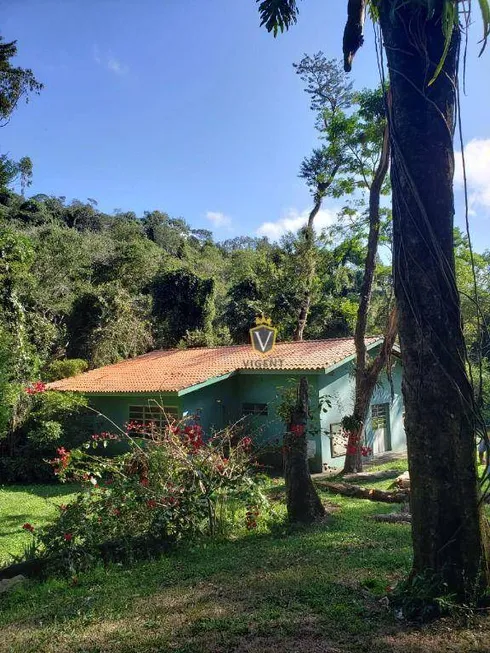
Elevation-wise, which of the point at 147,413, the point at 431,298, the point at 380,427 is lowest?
the point at 380,427

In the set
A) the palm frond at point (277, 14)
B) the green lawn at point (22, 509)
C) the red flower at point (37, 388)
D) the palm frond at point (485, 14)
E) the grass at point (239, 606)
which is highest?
the palm frond at point (277, 14)

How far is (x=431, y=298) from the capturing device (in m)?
3.29

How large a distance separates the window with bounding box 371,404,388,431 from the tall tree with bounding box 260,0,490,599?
612 inches

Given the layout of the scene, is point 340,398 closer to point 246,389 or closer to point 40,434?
point 246,389

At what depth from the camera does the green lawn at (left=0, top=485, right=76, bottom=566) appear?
809 centimetres

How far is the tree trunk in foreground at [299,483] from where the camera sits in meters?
7.27

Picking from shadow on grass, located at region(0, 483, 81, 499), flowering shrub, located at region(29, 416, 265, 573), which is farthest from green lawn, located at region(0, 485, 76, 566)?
flowering shrub, located at region(29, 416, 265, 573)

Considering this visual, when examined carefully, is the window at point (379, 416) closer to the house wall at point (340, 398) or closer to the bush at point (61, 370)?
the house wall at point (340, 398)

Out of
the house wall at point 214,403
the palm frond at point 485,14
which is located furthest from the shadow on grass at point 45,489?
the palm frond at point 485,14

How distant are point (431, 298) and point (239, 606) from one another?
105 inches

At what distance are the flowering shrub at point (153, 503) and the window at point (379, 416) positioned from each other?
11.9 meters

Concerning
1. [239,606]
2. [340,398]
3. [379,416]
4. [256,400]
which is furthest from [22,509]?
[379,416]

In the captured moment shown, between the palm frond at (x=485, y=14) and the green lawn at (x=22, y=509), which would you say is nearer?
the palm frond at (x=485, y=14)

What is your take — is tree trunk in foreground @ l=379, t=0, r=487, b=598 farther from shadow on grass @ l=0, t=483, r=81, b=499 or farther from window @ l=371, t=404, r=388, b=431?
window @ l=371, t=404, r=388, b=431
